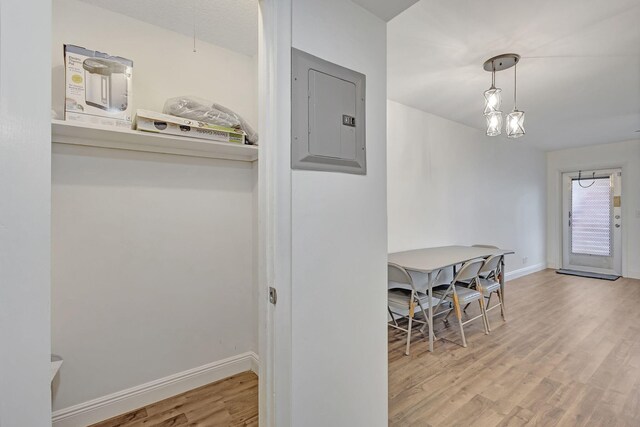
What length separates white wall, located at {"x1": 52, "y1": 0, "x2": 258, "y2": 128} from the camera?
1654 mm

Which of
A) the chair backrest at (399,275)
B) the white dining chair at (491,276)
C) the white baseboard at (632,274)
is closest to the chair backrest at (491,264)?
the white dining chair at (491,276)

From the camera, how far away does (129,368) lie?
6.01 feet

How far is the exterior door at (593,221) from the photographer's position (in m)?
5.37

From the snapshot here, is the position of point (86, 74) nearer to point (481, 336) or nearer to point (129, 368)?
point (129, 368)

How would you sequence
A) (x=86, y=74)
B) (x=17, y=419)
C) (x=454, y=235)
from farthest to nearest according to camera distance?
1. (x=454, y=235)
2. (x=86, y=74)
3. (x=17, y=419)

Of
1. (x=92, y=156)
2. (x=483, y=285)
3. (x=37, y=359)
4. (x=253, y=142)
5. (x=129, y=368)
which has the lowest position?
(x=129, y=368)

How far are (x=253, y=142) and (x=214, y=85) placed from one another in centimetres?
52

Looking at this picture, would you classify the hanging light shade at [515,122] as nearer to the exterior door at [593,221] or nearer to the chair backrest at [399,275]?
the chair backrest at [399,275]

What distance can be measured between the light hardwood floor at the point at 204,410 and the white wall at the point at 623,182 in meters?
6.57

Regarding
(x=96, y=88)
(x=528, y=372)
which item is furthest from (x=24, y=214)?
(x=528, y=372)

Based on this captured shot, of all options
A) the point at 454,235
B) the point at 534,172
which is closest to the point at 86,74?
the point at 454,235

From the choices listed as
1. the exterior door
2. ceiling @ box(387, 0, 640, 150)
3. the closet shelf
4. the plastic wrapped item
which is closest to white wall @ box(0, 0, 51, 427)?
the closet shelf

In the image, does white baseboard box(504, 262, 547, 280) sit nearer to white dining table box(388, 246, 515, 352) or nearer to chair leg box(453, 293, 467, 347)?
white dining table box(388, 246, 515, 352)

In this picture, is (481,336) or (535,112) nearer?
(481,336)
